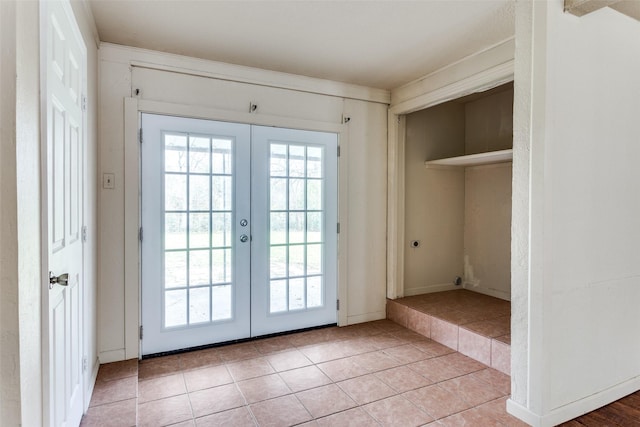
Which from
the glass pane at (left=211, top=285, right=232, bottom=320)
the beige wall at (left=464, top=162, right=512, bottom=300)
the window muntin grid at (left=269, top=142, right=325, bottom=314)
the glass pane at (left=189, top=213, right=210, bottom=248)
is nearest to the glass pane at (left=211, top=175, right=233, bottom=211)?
the glass pane at (left=189, top=213, right=210, bottom=248)

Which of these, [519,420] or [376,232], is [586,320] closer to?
[519,420]

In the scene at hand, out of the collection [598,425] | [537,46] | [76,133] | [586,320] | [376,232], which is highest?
[537,46]

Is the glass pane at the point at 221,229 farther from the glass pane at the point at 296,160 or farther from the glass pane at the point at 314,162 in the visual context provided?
the glass pane at the point at 314,162

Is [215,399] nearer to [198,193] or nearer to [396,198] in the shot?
[198,193]

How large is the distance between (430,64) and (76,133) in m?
2.76

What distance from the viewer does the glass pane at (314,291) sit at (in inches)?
142

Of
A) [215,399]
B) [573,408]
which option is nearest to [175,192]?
[215,399]

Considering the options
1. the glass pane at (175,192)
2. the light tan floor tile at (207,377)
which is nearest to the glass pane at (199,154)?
the glass pane at (175,192)

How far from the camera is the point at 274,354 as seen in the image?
9.98ft

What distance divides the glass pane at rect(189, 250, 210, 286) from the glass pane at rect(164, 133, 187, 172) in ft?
2.39

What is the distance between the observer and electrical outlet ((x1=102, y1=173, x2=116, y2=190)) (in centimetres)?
276

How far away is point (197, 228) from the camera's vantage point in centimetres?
310

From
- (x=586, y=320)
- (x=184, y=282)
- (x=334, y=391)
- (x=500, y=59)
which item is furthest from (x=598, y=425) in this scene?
(x=184, y=282)

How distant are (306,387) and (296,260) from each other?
1.29m
